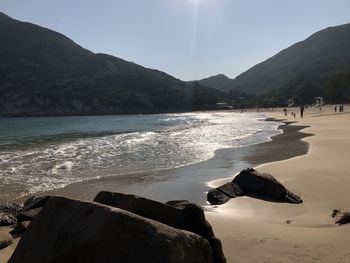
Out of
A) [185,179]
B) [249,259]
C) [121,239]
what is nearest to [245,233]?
[249,259]

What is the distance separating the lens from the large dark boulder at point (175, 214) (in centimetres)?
551

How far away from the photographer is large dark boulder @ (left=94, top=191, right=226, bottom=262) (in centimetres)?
551

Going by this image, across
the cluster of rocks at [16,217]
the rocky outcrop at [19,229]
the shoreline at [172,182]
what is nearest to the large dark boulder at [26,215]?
the cluster of rocks at [16,217]

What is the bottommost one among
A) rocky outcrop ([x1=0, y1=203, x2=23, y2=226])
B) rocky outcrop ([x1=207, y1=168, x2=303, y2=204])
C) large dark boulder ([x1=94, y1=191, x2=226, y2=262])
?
rocky outcrop ([x1=0, y1=203, x2=23, y2=226])

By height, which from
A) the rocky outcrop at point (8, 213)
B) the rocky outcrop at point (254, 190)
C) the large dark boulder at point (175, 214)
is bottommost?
the rocky outcrop at point (8, 213)

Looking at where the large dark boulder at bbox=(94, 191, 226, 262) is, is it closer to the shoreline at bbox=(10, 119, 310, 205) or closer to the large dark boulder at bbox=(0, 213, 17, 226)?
the large dark boulder at bbox=(0, 213, 17, 226)

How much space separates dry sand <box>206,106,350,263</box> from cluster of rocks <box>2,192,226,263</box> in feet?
4.90

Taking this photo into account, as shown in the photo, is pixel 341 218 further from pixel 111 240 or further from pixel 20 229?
pixel 20 229

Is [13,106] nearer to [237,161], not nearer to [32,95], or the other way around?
[32,95]

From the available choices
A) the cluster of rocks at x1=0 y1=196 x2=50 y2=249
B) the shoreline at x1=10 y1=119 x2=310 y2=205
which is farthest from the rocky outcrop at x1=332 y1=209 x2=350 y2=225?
the cluster of rocks at x1=0 y1=196 x2=50 y2=249

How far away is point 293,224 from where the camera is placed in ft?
29.2

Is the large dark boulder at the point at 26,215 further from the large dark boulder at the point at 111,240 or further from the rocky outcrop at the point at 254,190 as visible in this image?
the rocky outcrop at the point at 254,190

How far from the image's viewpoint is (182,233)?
469cm

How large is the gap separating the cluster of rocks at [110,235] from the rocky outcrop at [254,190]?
5.97 metres
